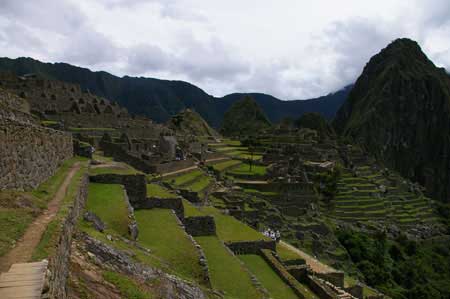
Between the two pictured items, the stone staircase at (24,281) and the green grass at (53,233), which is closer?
the stone staircase at (24,281)

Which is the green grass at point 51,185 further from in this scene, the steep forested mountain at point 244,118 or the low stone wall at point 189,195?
the steep forested mountain at point 244,118

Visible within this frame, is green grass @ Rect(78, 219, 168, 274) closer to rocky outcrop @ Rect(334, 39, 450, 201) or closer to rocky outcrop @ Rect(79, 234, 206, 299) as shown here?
rocky outcrop @ Rect(79, 234, 206, 299)

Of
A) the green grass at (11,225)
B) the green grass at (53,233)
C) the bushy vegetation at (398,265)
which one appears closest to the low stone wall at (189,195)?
the green grass at (53,233)

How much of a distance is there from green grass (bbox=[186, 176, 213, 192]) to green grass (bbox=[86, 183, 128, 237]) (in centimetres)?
1233

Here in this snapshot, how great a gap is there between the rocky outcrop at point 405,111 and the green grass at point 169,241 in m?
147

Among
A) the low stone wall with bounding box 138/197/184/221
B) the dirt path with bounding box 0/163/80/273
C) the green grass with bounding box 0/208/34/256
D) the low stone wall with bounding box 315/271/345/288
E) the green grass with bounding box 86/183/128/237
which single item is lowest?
the low stone wall with bounding box 315/271/345/288

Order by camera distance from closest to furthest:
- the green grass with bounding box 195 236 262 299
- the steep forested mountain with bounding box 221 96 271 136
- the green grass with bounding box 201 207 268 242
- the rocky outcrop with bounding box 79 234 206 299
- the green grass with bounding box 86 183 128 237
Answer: the rocky outcrop with bounding box 79 234 206 299 → the green grass with bounding box 86 183 128 237 → the green grass with bounding box 195 236 262 299 → the green grass with bounding box 201 207 268 242 → the steep forested mountain with bounding box 221 96 271 136

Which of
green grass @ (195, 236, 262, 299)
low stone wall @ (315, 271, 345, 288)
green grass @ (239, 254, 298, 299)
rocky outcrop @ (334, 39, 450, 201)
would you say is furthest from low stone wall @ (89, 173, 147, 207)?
rocky outcrop @ (334, 39, 450, 201)

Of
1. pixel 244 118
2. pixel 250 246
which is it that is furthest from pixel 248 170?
pixel 244 118

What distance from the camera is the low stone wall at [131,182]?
44.6 feet

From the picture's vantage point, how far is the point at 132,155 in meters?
23.9

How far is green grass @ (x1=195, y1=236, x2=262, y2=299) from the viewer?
10.3m

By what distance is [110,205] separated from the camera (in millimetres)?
11047

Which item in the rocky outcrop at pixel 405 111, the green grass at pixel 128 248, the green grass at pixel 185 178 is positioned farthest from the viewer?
the rocky outcrop at pixel 405 111
